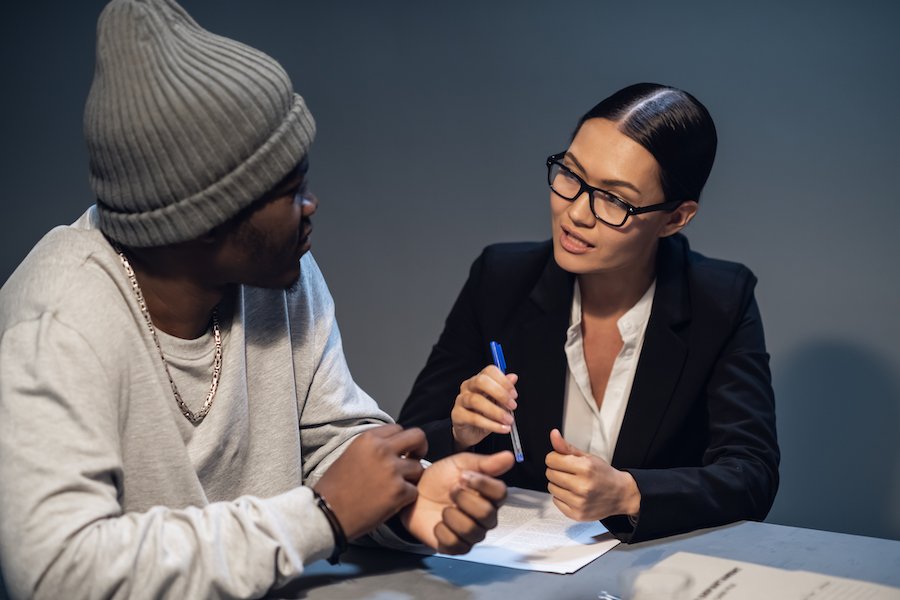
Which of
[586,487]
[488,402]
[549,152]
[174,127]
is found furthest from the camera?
[549,152]

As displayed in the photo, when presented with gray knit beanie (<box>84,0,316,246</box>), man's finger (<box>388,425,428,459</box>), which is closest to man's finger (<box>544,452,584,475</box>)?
man's finger (<box>388,425,428,459</box>)

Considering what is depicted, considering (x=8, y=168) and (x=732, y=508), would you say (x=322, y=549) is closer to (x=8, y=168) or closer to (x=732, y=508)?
(x=732, y=508)

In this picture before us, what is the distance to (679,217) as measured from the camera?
1984 millimetres

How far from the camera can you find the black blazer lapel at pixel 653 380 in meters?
1.91

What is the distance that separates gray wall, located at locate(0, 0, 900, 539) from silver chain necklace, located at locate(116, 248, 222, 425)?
5.87 ft

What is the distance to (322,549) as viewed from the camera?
118cm

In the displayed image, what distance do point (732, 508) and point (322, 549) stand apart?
2.46 ft

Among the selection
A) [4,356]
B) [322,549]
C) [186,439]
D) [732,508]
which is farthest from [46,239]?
[732,508]

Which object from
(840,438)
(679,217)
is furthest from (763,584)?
(840,438)

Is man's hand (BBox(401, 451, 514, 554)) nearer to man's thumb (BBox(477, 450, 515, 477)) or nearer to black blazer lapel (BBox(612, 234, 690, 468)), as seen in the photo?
man's thumb (BBox(477, 450, 515, 477))

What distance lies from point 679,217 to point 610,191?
0.21 m

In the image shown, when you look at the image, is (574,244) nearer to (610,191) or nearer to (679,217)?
(610,191)

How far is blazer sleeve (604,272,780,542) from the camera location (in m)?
1.51

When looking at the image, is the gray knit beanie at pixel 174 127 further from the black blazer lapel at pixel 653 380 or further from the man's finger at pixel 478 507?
the black blazer lapel at pixel 653 380
